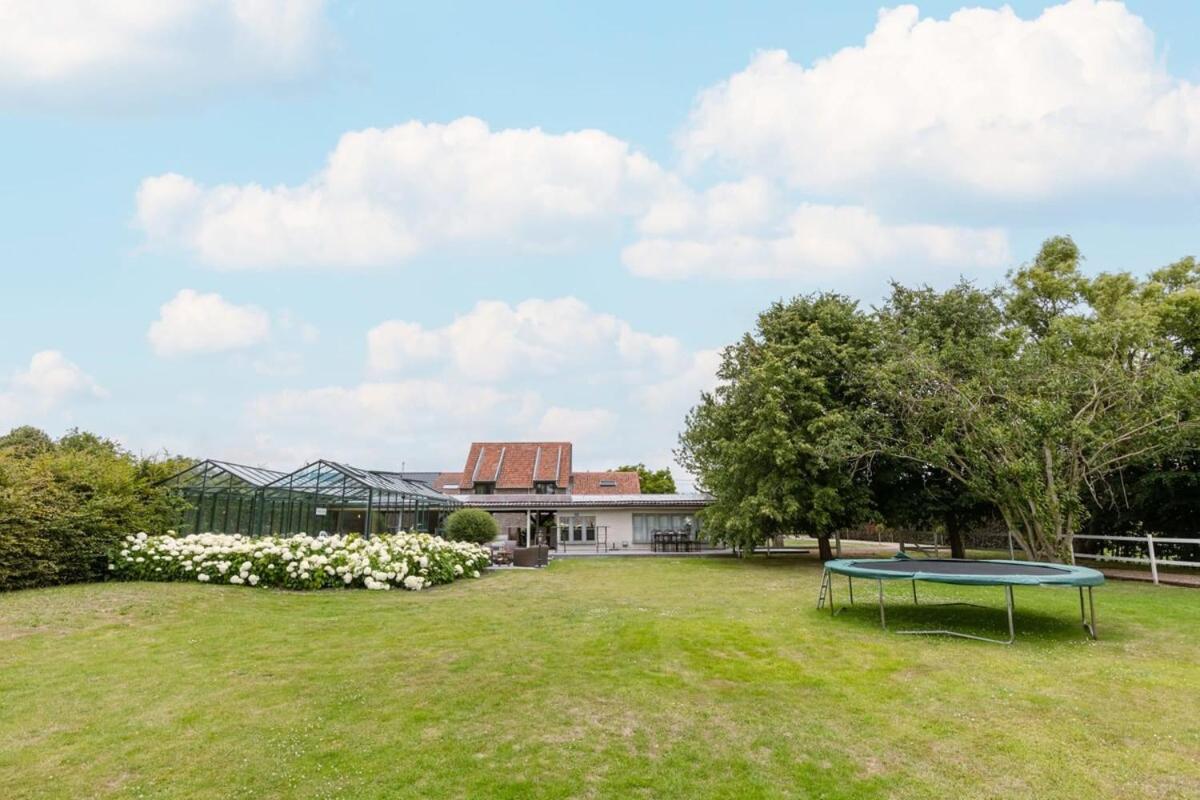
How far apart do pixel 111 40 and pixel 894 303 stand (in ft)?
77.5

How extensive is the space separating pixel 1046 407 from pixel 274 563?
1830cm

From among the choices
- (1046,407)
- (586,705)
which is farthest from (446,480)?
(586,705)

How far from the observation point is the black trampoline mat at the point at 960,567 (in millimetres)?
10008

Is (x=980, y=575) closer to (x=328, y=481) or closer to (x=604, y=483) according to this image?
(x=328, y=481)

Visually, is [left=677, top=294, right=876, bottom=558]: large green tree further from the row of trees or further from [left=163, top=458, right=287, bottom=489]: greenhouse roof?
[left=163, top=458, right=287, bottom=489]: greenhouse roof

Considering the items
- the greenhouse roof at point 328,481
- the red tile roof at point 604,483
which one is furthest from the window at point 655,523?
the greenhouse roof at point 328,481

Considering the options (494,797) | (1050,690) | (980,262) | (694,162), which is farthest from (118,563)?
(980,262)

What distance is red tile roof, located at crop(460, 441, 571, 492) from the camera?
38.2 metres

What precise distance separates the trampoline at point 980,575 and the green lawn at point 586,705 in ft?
1.32

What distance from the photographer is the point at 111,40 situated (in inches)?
359

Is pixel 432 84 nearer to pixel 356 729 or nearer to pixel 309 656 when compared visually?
pixel 309 656

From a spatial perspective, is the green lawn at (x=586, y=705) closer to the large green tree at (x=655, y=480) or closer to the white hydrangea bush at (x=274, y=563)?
the white hydrangea bush at (x=274, y=563)

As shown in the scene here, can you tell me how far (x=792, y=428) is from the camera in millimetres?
20906

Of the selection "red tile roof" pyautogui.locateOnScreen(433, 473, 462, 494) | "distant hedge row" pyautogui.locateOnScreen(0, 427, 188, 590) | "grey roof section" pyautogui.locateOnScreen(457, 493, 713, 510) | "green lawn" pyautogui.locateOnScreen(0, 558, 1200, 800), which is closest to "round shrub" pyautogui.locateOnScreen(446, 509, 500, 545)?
"distant hedge row" pyautogui.locateOnScreen(0, 427, 188, 590)
